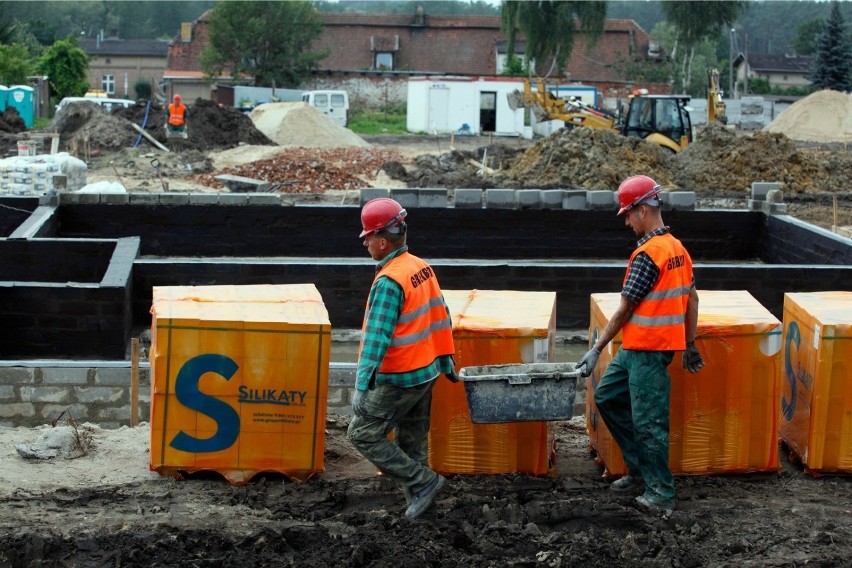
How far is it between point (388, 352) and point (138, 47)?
86.7 meters

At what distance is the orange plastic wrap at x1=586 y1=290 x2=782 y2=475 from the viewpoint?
6652mm

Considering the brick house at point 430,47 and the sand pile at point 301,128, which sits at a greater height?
the brick house at point 430,47

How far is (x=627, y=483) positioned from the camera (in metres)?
6.63

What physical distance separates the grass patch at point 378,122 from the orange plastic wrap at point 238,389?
42.1 m

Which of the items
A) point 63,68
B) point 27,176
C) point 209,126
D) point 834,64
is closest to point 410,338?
point 27,176

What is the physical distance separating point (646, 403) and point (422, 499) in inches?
50.8

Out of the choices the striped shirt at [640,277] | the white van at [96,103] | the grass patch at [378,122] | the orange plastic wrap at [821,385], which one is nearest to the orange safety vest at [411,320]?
the striped shirt at [640,277]

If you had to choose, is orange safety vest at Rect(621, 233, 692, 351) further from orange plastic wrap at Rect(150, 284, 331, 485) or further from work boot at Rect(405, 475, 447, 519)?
orange plastic wrap at Rect(150, 284, 331, 485)

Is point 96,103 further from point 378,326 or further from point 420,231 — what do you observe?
point 378,326

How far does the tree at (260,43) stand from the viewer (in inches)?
2279

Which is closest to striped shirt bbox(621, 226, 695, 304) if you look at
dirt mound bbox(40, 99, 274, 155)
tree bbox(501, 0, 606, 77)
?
dirt mound bbox(40, 99, 274, 155)

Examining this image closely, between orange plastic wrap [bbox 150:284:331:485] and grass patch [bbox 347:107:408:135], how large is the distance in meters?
42.1

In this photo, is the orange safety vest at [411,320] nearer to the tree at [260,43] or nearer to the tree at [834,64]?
the tree at [260,43]

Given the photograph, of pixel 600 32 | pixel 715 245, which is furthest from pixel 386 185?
pixel 600 32
